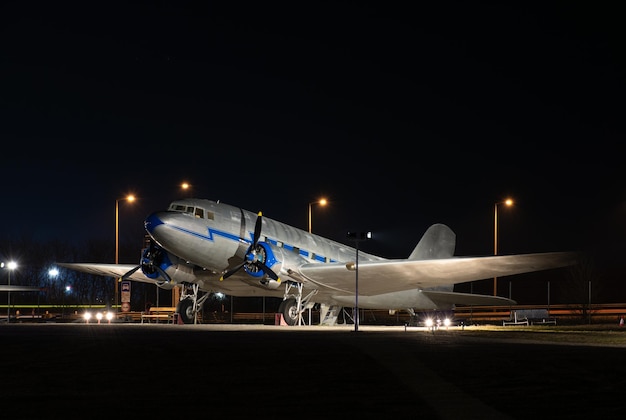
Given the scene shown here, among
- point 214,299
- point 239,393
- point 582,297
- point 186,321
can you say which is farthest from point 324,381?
point 214,299

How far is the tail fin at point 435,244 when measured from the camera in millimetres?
56344

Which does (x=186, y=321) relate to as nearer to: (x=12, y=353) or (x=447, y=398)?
(x=12, y=353)

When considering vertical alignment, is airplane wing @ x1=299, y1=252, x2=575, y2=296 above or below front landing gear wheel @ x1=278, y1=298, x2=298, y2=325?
above

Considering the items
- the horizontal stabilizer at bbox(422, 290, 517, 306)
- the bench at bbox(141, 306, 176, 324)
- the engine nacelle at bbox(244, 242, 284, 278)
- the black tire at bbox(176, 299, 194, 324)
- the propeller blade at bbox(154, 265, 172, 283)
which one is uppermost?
the engine nacelle at bbox(244, 242, 284, 278)

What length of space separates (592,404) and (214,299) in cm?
10398

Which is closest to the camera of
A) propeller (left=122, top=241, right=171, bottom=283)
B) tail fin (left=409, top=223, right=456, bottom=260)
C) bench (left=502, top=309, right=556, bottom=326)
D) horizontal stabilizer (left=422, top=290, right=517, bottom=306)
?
propeller (left=122, top=241, right=171, bottom=283)

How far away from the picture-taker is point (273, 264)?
42750 millimetres

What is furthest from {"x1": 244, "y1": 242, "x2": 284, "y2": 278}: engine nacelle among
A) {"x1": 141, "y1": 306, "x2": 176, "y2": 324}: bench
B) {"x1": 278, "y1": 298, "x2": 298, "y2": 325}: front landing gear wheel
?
{"x1": 141, "y1": 306, "x2": 176, "y2": 324}: bench

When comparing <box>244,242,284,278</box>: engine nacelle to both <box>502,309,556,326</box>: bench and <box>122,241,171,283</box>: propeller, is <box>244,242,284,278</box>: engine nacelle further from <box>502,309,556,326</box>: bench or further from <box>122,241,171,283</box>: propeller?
<box>502,309,556,326</box>: bench

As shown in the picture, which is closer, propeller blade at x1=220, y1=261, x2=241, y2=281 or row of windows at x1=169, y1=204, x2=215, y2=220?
row of windows at x1=169, y1=204, x2=215, y2=220

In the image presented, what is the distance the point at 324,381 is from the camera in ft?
44.5

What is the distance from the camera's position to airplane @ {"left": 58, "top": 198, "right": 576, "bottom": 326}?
41906 millimetres

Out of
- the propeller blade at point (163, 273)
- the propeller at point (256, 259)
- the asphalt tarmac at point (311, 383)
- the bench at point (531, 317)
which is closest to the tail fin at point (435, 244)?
the bench at point (531, 317)

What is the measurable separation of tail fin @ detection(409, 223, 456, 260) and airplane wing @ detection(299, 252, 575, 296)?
8117 millimetres
